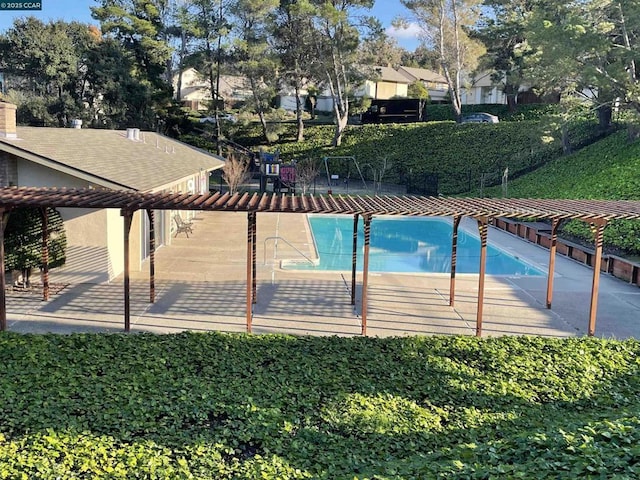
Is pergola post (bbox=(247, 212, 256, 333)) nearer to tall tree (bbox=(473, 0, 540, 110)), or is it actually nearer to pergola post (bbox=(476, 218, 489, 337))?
pergola post (bbox=(476, 218, 489, 337))

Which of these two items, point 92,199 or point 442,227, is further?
point 442,227

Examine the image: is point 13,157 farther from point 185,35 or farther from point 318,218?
point 185,35

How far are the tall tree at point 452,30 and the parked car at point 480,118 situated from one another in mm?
2116

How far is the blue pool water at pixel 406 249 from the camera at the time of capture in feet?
57.9

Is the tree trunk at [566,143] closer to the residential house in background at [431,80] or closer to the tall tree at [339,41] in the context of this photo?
the tall tree at [339,41]

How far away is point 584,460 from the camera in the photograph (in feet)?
16.1

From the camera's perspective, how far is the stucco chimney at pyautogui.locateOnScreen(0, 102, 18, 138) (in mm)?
14430

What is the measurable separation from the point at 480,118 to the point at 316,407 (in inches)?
1515

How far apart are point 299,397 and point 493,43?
4103 centimetres

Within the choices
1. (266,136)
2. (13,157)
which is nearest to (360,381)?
(13,157)

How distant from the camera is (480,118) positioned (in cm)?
4209

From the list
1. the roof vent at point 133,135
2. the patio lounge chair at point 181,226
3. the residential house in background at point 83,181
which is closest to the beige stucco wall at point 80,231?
the residential house in background at point 83,181

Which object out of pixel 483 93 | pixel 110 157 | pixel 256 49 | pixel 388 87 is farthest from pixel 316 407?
pixel 483 93

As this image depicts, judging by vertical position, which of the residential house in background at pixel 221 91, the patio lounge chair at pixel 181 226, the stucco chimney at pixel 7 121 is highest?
the residential house in background at pixel 221 91
